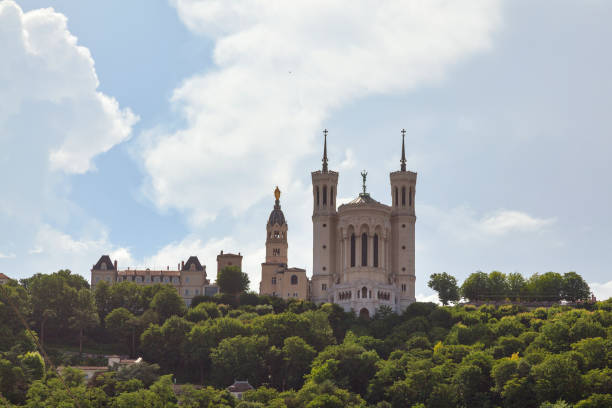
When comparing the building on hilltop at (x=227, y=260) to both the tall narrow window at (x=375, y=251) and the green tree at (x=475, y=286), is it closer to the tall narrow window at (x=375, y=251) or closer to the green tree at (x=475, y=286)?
the tall narrow window at (x=375, y=251)

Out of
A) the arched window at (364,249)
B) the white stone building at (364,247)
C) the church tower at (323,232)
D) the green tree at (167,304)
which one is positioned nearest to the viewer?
the green tree at (167,304)

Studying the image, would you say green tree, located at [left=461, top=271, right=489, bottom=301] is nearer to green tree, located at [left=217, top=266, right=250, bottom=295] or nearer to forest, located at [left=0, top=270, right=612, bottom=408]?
forest, located at [left=0, top=270, right=612, bottom=408]

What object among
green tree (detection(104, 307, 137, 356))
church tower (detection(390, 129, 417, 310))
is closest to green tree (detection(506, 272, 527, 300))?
church tower (detection(390, 129, 417, 310))

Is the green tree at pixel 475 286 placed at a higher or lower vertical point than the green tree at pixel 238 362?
higher

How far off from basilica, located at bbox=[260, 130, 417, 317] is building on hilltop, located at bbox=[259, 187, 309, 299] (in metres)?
0.14

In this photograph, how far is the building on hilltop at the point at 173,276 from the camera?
148625mm

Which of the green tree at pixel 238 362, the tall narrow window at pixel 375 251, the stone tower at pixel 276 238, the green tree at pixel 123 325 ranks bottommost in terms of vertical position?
the green tree at pixel 238 362

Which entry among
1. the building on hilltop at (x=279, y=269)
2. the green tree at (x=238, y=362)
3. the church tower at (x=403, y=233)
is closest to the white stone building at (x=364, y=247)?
the church tower at (x=403, y=233)

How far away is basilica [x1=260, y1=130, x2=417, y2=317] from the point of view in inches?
5162

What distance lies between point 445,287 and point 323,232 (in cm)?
1977

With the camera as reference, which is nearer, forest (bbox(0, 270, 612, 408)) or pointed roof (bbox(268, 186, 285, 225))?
forest (bbox(0, 270, 612, 408))

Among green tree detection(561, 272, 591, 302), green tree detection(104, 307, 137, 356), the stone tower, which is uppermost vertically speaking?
the stone tower

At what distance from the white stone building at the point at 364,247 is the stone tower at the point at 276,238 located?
14099mm

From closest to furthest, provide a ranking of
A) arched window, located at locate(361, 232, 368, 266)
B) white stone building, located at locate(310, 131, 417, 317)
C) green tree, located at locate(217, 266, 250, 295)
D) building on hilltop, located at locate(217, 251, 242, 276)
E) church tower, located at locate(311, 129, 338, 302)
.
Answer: white stone building, located at locate(310, 131, 417, 317) < arched window, located at locate(361, 232, 368, 266) < church tower, located at locate(311, 129, 338, 302) < green tree, located at locate(217, 266, 250, 295) < building on hilltop, located at locate(217, 251, 242, 276)
